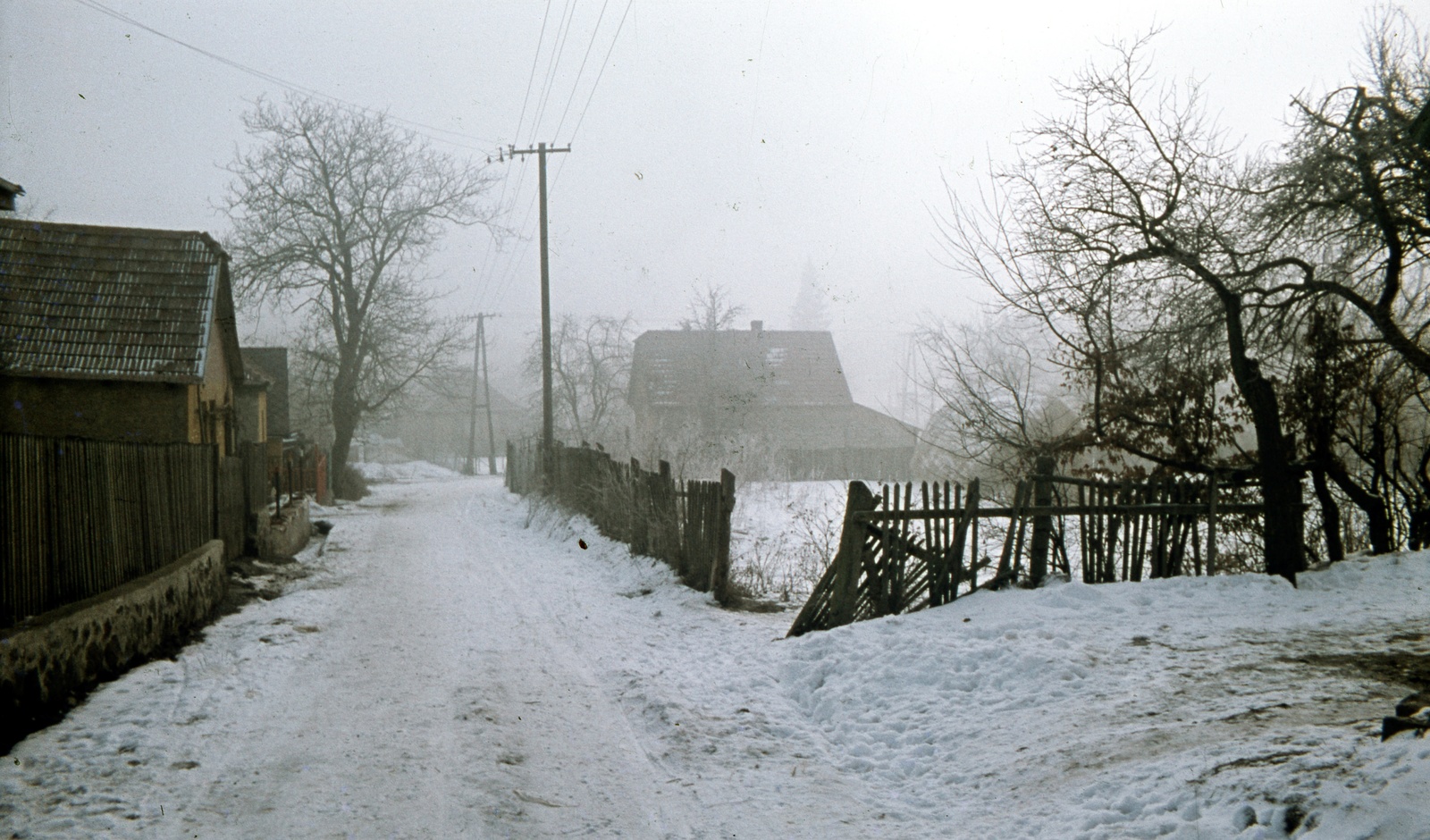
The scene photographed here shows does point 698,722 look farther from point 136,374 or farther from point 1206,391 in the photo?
point 136,374

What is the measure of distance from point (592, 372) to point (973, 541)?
44.1m

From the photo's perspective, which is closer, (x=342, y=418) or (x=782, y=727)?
(x=782, y=727)

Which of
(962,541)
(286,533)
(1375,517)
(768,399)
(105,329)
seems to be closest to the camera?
(962,541)

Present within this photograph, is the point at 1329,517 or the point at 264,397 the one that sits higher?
the point at 264,397

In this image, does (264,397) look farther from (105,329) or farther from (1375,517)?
(1375,517)

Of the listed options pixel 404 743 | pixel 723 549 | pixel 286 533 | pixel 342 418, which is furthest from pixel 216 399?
pixel 404 743

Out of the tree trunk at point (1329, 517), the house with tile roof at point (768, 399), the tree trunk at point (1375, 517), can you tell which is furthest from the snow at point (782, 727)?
Result: the house with tile roof at point (768, 399)

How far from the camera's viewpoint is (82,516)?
23.3 feet

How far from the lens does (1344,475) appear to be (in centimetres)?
1014

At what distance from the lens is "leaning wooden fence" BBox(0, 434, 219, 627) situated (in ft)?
19.6

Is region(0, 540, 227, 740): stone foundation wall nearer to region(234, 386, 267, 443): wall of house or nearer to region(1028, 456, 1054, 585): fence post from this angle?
region(1028, 456, 1054, 585): fence post

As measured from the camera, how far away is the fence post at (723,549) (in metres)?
9.78

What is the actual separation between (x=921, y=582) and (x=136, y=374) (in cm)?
1296

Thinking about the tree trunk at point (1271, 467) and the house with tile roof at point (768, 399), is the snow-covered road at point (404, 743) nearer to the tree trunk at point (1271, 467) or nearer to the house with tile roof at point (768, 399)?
the tree trunk at point (1271, 467)
